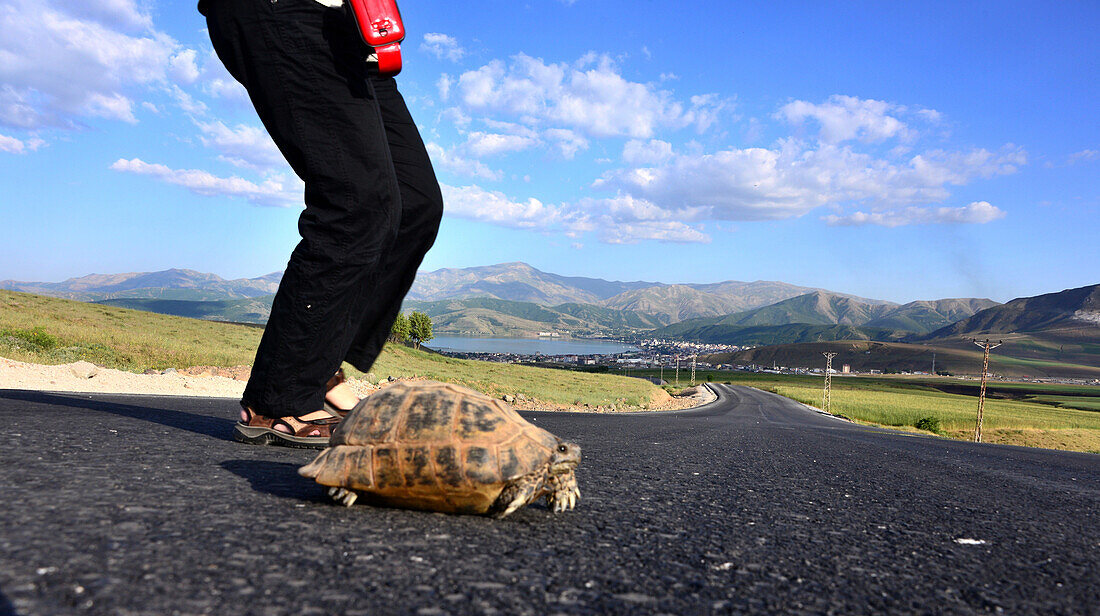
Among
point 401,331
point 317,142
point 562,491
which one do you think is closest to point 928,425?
point 562,491

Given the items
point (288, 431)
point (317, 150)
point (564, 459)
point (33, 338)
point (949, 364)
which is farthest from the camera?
point (949, 364)

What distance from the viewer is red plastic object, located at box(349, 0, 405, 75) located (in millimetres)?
2932

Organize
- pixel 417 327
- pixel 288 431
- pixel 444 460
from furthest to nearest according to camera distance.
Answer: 1. pixel 417 327
2. pixel 288 431
3. pixel 444 460

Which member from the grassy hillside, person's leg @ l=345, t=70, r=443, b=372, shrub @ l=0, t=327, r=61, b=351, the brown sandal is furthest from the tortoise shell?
shrub @ l=0, t=327, r=61, b=351

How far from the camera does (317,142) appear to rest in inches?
116

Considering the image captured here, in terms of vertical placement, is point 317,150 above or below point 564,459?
above

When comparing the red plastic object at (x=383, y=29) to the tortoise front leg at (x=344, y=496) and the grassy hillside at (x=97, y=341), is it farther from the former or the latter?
the grassy hillside at (x=97, y=341)

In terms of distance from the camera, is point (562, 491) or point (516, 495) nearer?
point (516, 495)

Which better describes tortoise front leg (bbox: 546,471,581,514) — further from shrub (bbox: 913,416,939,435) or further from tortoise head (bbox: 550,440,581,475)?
shrub (bbox: 913,416,939,435)

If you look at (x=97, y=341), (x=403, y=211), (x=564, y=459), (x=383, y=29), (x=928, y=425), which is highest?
(x=383, y=29)

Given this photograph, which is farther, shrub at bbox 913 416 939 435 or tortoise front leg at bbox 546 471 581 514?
shrub at bbox 913 416 939 435

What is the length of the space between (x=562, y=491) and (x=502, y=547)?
633 millimetres

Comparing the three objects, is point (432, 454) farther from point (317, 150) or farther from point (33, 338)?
point (33, 338)

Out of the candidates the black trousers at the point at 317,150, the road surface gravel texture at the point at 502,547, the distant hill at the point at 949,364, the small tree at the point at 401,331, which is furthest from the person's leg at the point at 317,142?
the distant hill at the point at 949,364
